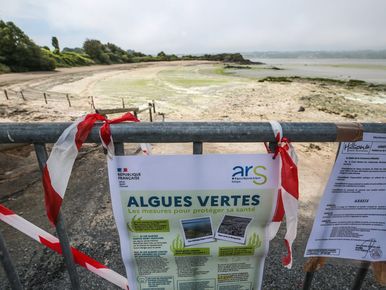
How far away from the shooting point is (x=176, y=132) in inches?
42.0

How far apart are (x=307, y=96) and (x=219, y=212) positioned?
23.7 metres

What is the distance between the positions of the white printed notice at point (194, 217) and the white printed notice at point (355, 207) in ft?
1.03

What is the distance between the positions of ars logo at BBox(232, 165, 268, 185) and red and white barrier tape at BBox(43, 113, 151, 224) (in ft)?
1.77

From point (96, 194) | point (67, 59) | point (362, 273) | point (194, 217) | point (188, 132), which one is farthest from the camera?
point (67, 59)

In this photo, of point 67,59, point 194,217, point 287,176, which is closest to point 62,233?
point 194,217

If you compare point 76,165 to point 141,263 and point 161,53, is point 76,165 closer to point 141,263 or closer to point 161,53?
point 141,263

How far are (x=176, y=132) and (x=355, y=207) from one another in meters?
1.00

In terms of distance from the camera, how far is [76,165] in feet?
19.8

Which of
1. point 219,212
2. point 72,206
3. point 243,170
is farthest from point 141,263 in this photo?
point 72,206

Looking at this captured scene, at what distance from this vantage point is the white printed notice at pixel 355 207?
117 cm

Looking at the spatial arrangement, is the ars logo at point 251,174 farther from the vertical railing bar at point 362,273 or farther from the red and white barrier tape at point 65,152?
the vertical railing bar at point 362,273

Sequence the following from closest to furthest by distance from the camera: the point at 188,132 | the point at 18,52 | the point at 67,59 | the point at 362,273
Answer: the point at 188,132
the point at 362,273
the point at 18,52
the point at 67,59

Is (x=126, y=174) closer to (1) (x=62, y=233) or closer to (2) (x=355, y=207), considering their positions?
(1) (x=62, y=233)

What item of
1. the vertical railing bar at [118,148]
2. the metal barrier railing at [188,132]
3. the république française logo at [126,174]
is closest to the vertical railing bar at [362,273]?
the metal barrier railing at [188,132]
